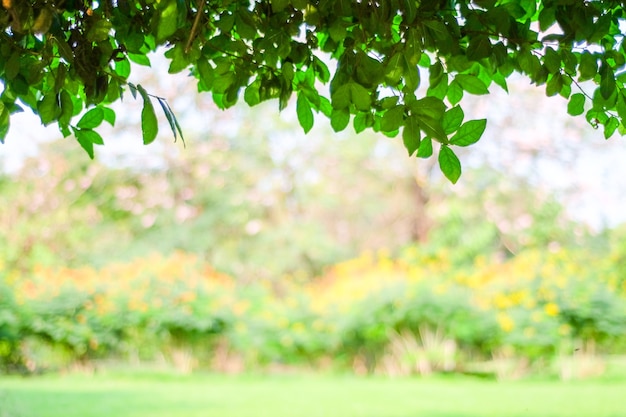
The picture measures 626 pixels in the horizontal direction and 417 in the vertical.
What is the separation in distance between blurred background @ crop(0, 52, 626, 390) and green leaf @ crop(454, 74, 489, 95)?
523cm

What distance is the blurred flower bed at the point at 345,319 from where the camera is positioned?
20.1 ft

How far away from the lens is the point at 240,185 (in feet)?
32.9

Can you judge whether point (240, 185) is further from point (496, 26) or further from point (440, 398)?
point (496, 26)

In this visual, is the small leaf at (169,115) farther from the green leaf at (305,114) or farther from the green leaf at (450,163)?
the green leaf at (450,163)

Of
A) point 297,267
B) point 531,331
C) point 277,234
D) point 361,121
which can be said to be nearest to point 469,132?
point 361,121

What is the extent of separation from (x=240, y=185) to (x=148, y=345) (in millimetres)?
3540

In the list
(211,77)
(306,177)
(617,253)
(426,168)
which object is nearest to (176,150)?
(306,177)

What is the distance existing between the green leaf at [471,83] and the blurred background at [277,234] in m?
5.23

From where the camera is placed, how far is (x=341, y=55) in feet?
3.92

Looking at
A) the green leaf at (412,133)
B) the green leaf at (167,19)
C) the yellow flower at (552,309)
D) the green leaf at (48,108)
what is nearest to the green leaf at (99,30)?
the green leaf at (48,108)

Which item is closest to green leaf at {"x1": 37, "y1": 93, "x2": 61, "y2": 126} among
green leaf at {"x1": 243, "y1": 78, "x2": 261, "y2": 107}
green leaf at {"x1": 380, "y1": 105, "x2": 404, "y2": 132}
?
green leaf at {"x1": 243, "y1": 78, "x2": 261, "y2": 107}

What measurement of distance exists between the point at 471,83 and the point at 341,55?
0.22m

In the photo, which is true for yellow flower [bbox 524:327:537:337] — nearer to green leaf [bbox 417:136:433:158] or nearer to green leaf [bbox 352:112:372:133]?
green leaf [bbox 352:112:372:133]

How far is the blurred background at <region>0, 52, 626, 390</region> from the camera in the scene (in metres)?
6.62
